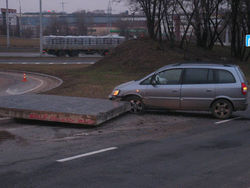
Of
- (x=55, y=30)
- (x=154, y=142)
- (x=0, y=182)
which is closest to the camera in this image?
(x=0, y=182)

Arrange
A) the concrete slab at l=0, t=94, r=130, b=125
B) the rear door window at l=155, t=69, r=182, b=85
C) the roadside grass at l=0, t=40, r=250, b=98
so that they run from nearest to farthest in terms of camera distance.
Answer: the concrete slab at l=0, t=94, r=130, b=125 < the rear door window at l=155, t=69, r=182, b=85 < the roadside grass at l=0, t=40, r=250, b=98

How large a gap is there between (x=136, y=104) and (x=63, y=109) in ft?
8.64

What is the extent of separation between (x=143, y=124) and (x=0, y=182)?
5.54 meters

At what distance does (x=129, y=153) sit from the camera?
7551 millimetres

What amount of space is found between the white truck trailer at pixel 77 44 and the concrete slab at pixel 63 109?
142ft

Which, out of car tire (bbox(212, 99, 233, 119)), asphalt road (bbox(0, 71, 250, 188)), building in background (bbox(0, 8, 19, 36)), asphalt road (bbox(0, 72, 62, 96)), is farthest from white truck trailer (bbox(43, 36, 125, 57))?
asphalt road (bbox(0, 71, 250, 188))

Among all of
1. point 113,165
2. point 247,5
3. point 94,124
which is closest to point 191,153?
point 113,165

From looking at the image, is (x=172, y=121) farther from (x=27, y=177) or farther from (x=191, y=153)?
(x=27, y=177)

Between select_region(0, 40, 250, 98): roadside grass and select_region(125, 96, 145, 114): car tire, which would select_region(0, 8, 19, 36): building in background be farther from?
select_region(125, 96, 145, 114): car tire

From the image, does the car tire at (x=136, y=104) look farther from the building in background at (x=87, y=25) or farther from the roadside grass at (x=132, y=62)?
the building in background at (x=87, y=25)

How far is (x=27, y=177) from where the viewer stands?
6.03 meters

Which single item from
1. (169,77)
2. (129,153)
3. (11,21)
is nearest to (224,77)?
(169,77)

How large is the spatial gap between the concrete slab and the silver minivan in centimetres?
71

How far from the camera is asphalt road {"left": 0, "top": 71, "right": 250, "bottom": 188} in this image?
5898mm
